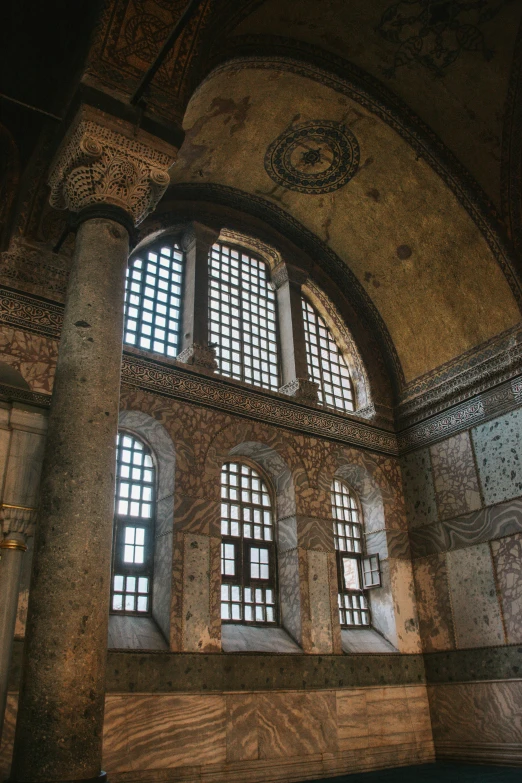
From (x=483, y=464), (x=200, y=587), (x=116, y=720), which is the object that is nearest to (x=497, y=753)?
(x=483, y=464)

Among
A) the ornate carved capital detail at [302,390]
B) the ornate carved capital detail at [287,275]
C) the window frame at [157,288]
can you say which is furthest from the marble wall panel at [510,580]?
the ornate carved capital detail at [287,275]

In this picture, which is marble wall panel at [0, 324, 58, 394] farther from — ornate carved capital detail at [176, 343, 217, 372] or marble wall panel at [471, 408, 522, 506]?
marble wall panel at [471, 408, 522, 506]

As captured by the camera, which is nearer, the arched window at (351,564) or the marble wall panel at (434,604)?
the marble wall panel at (434,604)

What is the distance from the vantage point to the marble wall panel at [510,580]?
8727 millimetres

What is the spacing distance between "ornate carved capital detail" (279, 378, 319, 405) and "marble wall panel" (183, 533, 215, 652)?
3080 mm

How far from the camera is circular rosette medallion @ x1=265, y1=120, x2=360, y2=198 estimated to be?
403 inches

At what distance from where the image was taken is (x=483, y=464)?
384 inches

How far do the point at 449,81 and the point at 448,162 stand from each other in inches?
48.2

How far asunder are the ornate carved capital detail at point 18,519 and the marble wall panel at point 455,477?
7165 millimetres

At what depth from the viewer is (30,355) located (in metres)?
7.60

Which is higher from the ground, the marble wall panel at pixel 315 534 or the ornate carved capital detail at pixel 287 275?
the ornate carved capital detail at pixel 287 275

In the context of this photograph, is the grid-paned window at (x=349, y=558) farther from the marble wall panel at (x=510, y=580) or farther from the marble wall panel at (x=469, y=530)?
the marble wall panel at (x=510, y=580)

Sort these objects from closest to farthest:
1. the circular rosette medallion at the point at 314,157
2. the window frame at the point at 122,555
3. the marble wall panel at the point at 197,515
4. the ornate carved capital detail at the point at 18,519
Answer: the ornate carved capital detail at the point at 18,519
the window frame at the point at 122,555
the marble wall panel at the point at 197,515
the circular rosette medallion at the point at 314,157

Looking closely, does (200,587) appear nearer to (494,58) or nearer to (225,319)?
(225,319)
